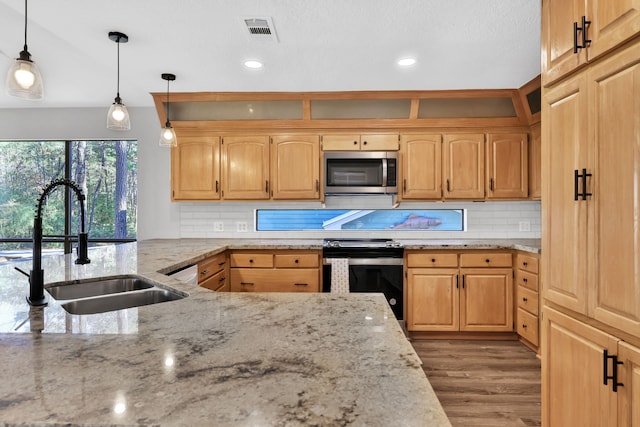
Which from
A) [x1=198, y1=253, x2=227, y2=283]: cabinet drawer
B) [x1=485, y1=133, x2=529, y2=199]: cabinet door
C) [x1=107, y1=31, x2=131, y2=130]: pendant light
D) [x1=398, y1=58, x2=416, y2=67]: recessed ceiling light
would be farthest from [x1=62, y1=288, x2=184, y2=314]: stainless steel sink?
[x1=485, y1=133, x2=529, y2=199]: cabinet door

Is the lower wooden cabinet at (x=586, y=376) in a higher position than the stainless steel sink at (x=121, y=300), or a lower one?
lower

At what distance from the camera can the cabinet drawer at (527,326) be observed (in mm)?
3080

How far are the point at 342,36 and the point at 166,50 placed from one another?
1.29 metres

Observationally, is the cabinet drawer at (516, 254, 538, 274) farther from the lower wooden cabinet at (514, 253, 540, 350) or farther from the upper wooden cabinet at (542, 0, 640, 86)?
the upper wooden cabinet at (542, 0, 640, 86)

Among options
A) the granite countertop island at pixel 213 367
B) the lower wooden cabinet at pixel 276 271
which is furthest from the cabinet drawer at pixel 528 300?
the granite countertop island at pixel 213 367

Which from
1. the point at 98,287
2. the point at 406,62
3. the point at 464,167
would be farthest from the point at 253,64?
the point at 464,167

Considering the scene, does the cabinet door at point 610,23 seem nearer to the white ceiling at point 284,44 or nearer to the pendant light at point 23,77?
the white ceiling at point 284,44

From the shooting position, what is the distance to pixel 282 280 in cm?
344

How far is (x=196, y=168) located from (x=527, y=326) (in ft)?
11.4

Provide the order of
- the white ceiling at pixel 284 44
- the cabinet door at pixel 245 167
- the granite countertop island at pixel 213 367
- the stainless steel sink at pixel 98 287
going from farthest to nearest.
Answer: the cabinet door at pixel 245 167 < the white ceiling at pixel 284 44 < the stainless steel sink at pixel 98 287 < the granite countertop island at pixel 213 367

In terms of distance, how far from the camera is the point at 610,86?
1291 mm

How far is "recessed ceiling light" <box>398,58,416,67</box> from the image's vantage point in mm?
2811

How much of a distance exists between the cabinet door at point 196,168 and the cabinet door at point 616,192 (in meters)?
3.23

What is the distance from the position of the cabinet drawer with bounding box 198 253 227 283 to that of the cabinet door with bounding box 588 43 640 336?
93.4 inches
